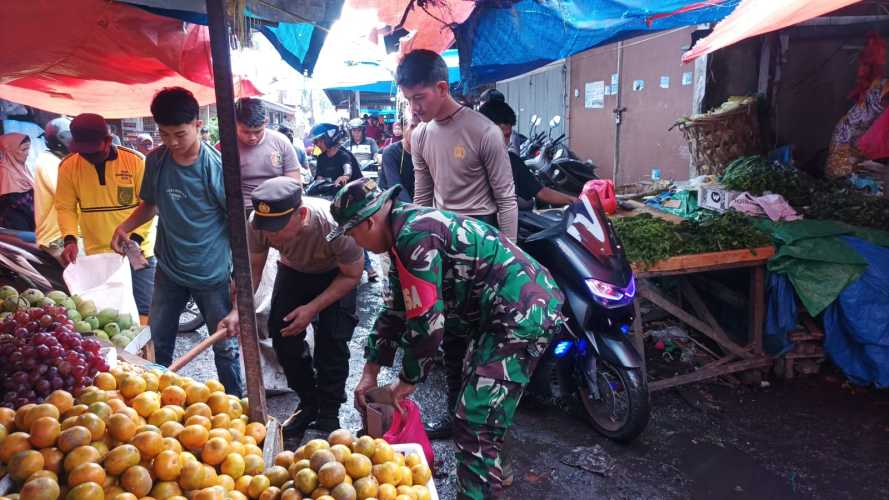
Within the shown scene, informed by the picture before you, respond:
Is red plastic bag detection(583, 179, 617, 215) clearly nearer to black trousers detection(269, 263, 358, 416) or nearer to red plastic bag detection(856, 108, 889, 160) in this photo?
black trousers detection(269, 263, 358, 416)

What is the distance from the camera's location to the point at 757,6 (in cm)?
388

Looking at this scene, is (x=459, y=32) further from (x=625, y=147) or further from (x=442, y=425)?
(x=625, y=147)

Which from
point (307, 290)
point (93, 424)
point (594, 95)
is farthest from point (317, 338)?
point (594, 95)

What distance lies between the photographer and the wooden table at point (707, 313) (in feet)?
13.1

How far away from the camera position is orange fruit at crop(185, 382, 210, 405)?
6.88 feet

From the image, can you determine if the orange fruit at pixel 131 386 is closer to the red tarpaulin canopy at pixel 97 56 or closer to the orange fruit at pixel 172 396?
the orange fruit at pixel 172 396

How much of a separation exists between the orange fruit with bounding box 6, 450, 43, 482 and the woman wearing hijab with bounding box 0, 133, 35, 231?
4.79 m

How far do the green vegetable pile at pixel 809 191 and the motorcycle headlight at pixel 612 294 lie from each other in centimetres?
210

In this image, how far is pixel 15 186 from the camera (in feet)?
17.9

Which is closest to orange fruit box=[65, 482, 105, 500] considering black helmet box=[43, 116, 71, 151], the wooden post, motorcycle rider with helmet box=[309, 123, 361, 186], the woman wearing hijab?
the wooden post

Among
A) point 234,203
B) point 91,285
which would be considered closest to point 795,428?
point 234,203

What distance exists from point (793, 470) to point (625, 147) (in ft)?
21.4

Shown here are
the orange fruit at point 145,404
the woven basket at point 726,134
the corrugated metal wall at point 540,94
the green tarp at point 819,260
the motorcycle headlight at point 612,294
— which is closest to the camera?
the orange fruit at point 145,404

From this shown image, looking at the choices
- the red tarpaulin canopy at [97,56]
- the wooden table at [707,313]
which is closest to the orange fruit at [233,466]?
the red tarpaulin canopy at [97,56]
